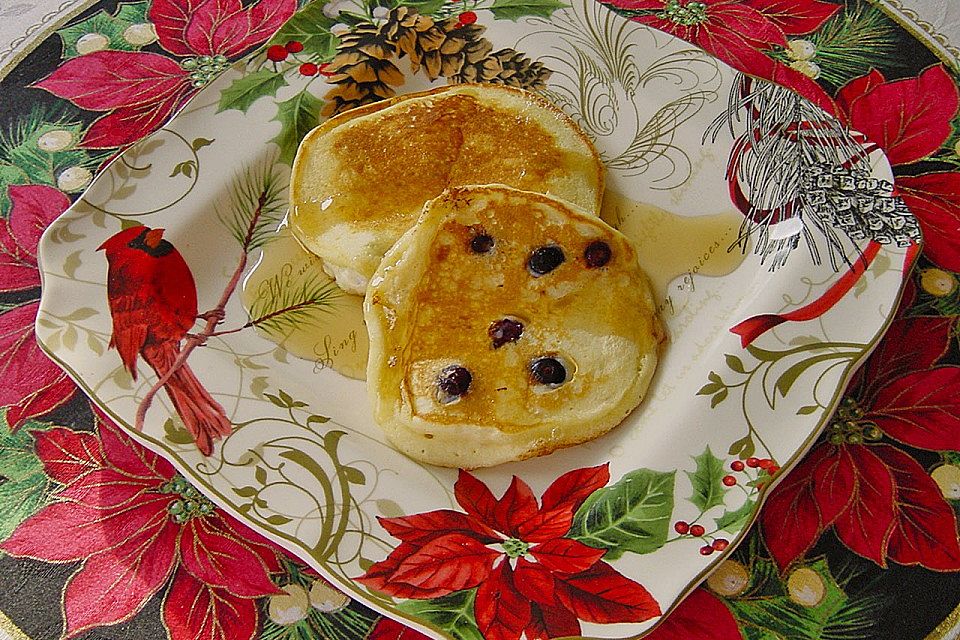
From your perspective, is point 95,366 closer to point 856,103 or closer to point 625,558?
point 625,558

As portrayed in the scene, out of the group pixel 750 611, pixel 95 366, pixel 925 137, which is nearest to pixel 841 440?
pixel 750 611

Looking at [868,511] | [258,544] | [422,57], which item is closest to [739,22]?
[422,57]

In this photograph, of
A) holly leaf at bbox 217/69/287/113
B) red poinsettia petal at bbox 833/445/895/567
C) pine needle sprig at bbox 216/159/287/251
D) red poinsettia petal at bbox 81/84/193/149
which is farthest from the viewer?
red poinsettia petal at bbox 81/84/193/149

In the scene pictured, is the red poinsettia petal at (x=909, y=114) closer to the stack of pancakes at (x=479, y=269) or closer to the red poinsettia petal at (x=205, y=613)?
the stack of pancakes at (x=479, y=269)

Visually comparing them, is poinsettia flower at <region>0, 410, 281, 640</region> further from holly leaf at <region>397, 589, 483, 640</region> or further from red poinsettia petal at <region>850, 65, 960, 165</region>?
red poinsettia petal at <region>850, 65, 960, 165</region>

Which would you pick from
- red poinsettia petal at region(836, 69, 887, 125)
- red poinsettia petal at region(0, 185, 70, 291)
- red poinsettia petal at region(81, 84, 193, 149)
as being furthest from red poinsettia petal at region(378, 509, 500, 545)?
red poinsettia petal at region(836, 69, 887, 125)

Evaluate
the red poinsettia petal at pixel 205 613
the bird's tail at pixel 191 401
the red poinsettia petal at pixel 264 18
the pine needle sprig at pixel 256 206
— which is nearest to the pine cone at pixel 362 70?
the pine needle sprig at pixel 256 206

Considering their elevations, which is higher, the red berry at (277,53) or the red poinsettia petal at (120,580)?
the red berry at (277,53)

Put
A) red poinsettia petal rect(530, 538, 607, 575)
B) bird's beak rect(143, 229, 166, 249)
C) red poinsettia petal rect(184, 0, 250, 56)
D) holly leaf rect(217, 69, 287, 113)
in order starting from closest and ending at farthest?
red poinsettia petal rect(530, 538, 607, 575) → bird's beak rect(143, 229, 166, 249) → holly leaf rect(217, 69, 287, 113) → red poinsettia petal rect(184, 0, 250, 56)
